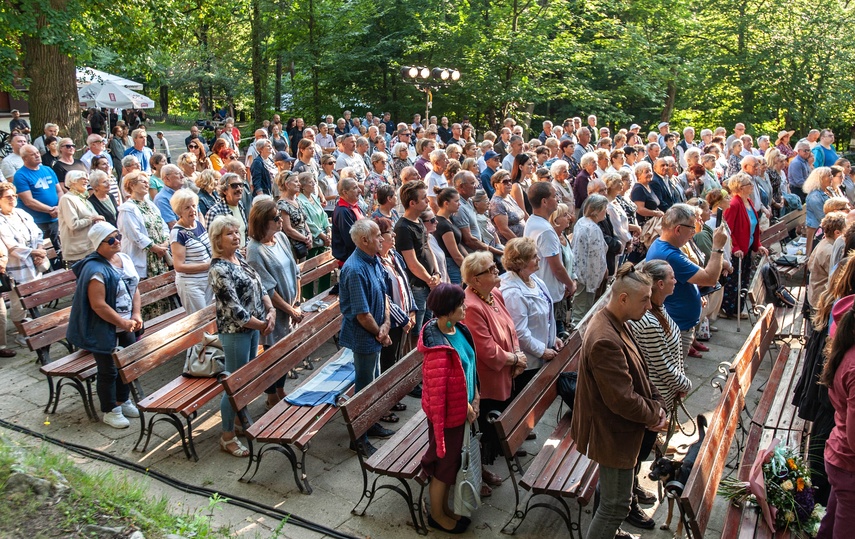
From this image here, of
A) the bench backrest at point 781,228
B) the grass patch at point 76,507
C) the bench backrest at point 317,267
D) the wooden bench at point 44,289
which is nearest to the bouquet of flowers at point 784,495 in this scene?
the grass patch at point 76,507

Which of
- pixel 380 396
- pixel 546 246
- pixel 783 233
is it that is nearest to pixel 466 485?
pixel 380 396

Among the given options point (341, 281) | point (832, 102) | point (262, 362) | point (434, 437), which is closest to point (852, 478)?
point (434, 437)

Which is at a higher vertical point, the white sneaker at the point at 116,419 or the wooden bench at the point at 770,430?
the wooden bench at the point at 770,430

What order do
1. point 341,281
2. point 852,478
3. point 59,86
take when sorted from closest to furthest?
point 852,478 → point 341,281 → point 59,86

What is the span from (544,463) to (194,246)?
3802 mm

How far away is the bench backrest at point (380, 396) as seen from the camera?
4.99m

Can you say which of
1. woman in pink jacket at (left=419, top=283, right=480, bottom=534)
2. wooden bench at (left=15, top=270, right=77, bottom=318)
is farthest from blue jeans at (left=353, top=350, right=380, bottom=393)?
wooden bench at (left=15, top=270, right=77, bottom=318)

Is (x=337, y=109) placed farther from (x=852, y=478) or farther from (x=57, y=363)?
(x=852, y=478)

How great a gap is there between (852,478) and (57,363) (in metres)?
5.87

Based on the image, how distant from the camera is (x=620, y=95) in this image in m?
25.3

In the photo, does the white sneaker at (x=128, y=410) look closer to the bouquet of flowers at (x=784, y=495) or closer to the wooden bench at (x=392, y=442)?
the wooden bench at (x=392, y=442)

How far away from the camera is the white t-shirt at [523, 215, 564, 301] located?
6.86 metres

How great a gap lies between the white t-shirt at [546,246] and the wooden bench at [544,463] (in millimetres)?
1571

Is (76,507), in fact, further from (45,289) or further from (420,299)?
(45,289)
